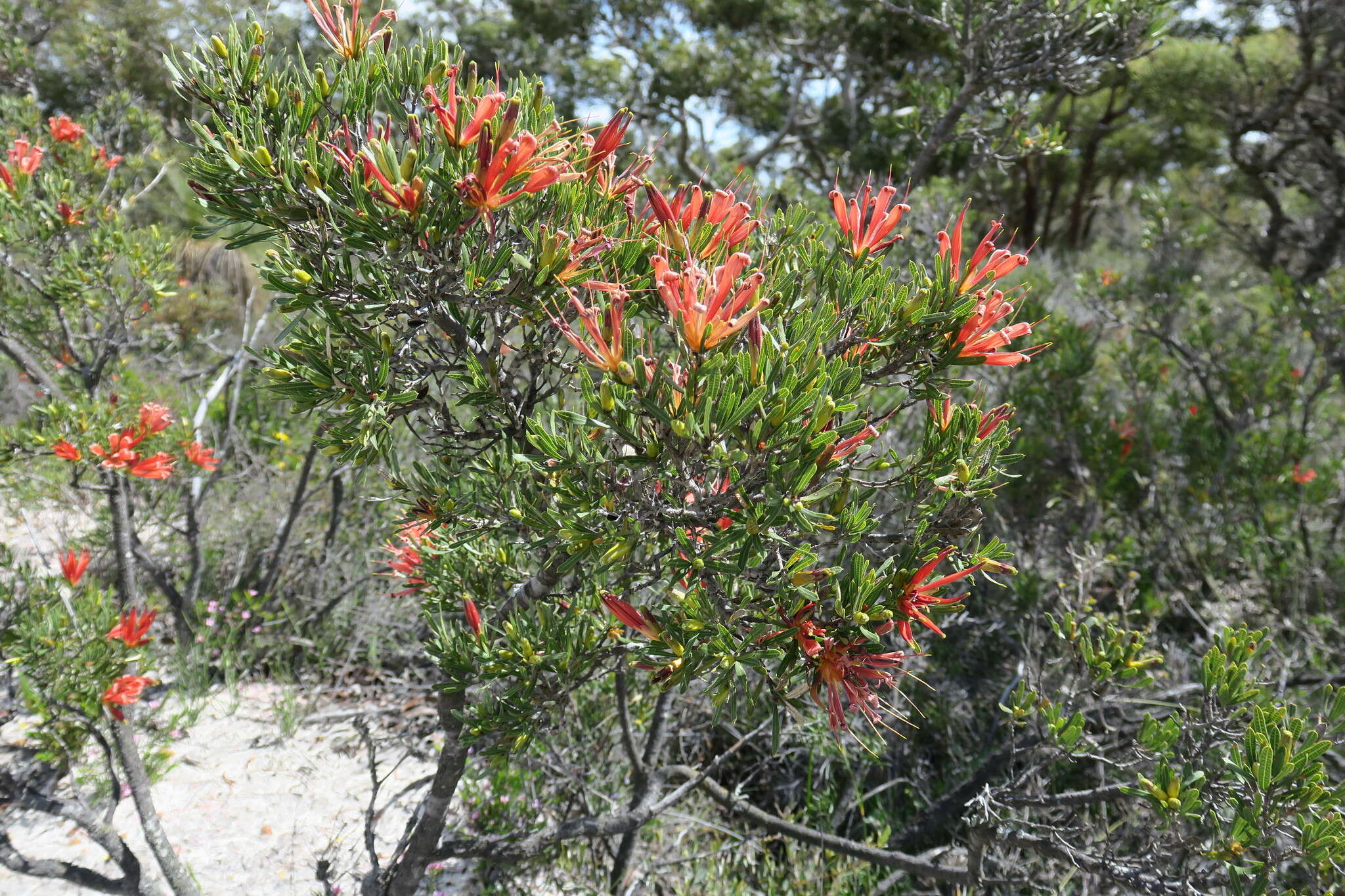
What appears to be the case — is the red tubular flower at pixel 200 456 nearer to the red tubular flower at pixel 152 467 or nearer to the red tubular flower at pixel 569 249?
the red tubular flower at pixel 152 467

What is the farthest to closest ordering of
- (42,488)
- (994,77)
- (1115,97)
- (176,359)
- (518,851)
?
(1115,97) → (42,488) → (176,359) → (994,77) → (518,851)

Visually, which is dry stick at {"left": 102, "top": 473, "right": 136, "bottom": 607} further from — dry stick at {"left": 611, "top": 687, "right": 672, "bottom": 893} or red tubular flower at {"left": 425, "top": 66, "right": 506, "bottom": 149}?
red tubular flower at {"left": 425, "top": 66, "right": 506, "bottom": 149}

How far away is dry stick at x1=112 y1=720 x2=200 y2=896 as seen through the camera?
181cm

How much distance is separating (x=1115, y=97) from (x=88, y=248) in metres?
13.8

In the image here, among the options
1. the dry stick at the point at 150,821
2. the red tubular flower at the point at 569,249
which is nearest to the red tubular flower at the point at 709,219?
the red tubular flower at the point at 569,249

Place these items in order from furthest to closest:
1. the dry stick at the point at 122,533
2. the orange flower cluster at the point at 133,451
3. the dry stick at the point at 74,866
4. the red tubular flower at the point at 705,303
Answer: the dry stick at the point at 122,533, the orange flower cluster at the point at 133,451, the dry stick at the point at 74,866, the red tubular flower at the point at 705,303

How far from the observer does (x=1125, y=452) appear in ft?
11.2

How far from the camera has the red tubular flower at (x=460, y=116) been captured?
3.35 feet

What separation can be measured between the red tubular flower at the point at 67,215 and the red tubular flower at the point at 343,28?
64.9 inches

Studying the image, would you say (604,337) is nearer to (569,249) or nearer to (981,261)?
(569,249)

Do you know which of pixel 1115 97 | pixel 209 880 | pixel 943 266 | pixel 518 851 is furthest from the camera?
pixel 1115 97

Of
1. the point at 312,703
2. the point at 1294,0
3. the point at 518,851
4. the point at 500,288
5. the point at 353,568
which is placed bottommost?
the point at 312,703

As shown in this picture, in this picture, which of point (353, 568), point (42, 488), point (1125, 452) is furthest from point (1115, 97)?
point (42, 488)

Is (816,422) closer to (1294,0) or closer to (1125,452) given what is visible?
(1125,452)
